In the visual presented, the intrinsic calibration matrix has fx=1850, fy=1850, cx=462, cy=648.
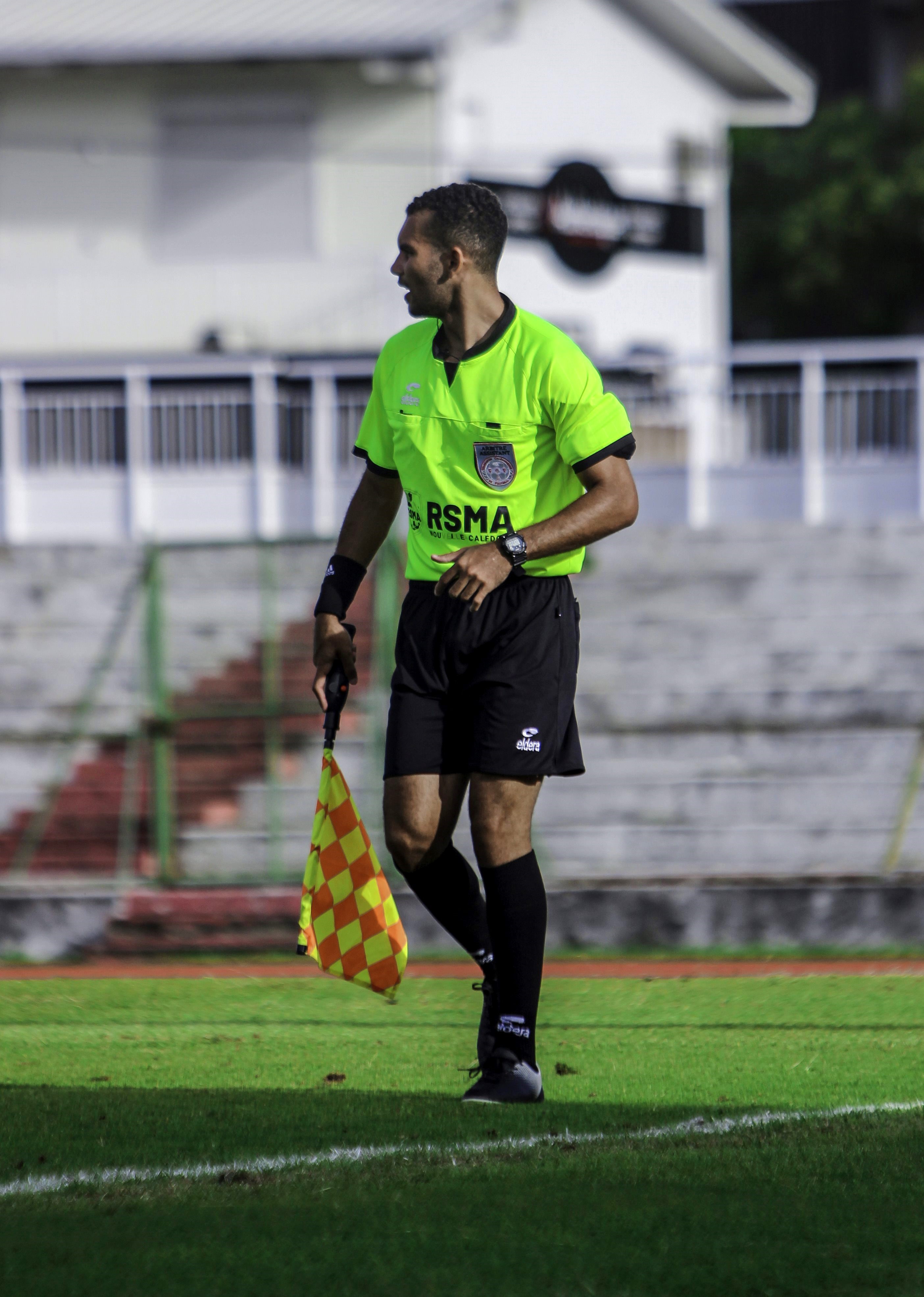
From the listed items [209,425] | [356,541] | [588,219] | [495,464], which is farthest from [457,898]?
[588,219]

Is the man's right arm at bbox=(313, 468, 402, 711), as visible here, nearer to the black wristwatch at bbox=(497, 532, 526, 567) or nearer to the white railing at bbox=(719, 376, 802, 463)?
the black wristwatch at bbox=(497, 532, 526, 567)

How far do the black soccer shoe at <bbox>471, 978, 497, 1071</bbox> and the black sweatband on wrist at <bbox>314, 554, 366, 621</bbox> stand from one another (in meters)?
0.95

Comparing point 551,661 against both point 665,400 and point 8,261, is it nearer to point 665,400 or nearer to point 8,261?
point 665,400

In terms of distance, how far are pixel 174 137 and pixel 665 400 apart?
8.84 m

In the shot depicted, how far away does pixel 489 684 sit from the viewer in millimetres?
4199

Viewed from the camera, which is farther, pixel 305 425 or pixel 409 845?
pixel 305 425

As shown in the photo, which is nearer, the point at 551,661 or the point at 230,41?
the point at 551,661

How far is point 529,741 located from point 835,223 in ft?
112

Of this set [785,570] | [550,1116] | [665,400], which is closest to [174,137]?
[665,400]

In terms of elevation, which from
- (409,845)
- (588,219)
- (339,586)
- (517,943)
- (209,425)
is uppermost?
(588,219)

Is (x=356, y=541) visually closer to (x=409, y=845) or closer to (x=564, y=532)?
(x=564, y=532)

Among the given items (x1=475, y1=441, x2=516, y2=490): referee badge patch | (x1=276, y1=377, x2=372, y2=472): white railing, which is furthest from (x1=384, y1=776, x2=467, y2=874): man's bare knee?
(x1=276, y1=377, x2=372, y2=472): white railing

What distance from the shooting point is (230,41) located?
22.6 m

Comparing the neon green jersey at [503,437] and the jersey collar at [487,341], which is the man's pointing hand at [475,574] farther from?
the jersey collar at [487,341]
